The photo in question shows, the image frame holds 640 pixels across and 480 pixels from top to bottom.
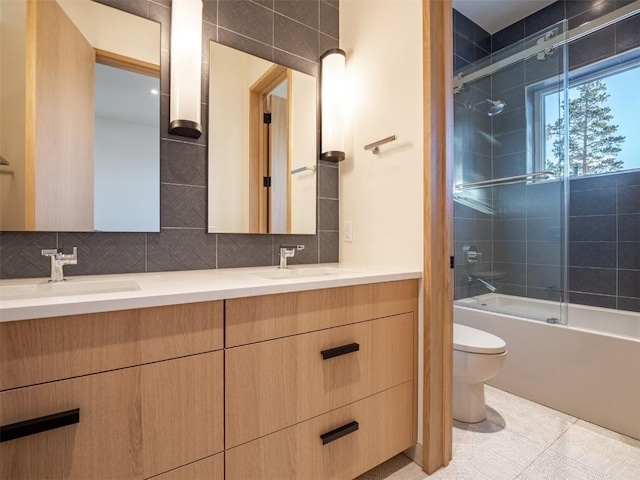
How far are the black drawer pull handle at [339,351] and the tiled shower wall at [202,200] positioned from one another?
27.5 inches

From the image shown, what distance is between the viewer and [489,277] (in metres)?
Result: 2.59

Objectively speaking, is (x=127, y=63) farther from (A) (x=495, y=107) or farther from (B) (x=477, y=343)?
(A) (x=495, y=107)

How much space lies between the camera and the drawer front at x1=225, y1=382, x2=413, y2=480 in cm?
96

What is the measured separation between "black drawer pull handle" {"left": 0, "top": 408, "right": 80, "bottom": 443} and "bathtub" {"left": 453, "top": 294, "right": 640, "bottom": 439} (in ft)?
7.37

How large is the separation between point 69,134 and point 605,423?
282 cm

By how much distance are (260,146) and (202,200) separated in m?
0.43

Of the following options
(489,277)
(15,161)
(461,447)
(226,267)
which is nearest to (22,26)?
(15,161)

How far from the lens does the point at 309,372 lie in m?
1.06

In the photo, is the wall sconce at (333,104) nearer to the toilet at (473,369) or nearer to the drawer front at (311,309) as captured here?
the drawer front at (311,309)

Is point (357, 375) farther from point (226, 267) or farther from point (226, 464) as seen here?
point (226, 267)

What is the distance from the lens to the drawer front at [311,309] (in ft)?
3.04

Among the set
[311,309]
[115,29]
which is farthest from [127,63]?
[311,309]

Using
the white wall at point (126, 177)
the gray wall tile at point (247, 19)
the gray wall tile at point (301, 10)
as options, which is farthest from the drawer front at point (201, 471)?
the gray wall tile at point (301, 10)

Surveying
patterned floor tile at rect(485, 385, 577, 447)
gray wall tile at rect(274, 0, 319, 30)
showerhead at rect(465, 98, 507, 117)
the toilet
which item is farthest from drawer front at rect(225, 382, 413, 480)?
showerhead at rect(465, 98, 507, 117)
